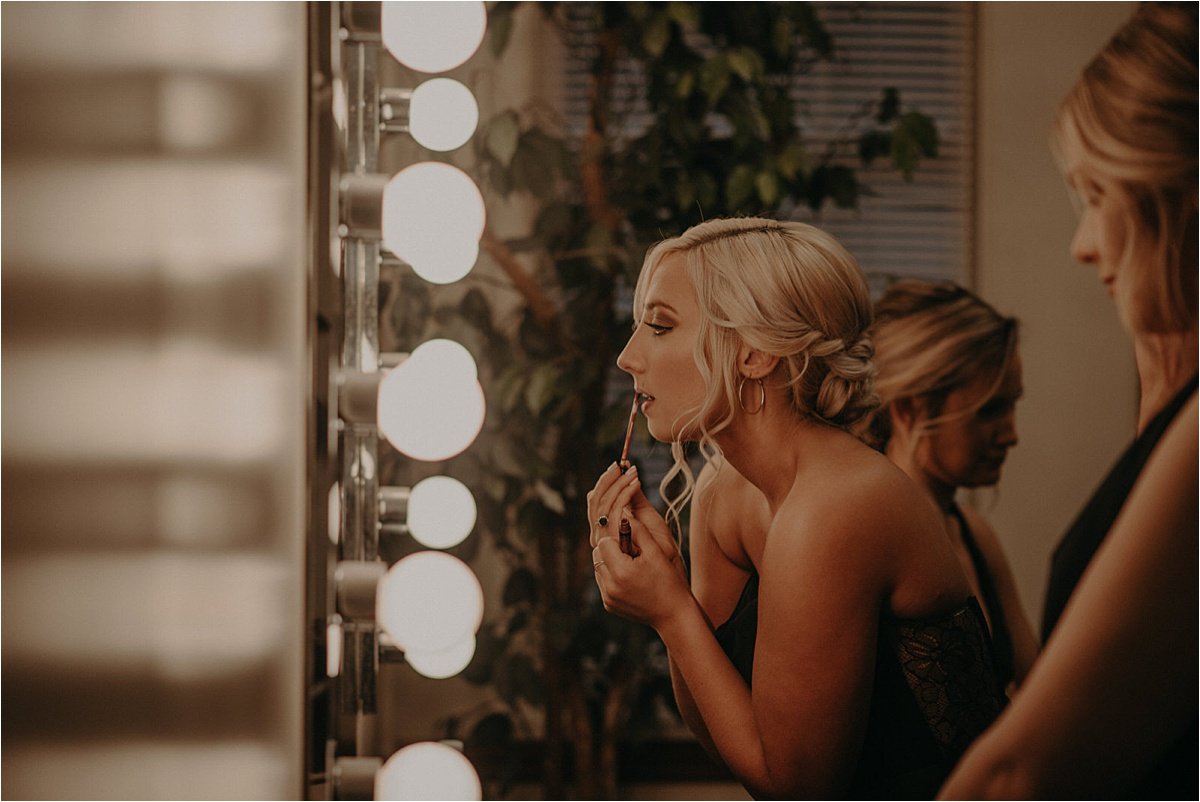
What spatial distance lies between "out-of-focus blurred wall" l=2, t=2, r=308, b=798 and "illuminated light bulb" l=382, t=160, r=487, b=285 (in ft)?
0.26

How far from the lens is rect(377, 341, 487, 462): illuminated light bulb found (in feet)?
2.58

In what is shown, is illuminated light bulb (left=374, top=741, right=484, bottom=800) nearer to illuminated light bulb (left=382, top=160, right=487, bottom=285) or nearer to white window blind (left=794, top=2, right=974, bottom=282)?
illuminated light bulb (left=382, top=160, right=487, bottom=285)

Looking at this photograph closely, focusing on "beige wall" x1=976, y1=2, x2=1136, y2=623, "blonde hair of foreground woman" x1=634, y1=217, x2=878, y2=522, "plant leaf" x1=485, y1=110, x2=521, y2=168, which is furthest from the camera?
"beige wall" x1=976, y1=2, x2=1136, y2=623

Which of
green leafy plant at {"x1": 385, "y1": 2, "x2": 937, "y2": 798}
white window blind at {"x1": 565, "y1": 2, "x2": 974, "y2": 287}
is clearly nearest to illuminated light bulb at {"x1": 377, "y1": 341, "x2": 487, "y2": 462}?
green leafy plant at {"x1": 385, "y1": 2, "x2": 937, "y2": 798}

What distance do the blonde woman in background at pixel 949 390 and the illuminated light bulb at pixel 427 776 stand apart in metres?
0.41

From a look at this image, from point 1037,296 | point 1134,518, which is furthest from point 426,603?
point 1037,296

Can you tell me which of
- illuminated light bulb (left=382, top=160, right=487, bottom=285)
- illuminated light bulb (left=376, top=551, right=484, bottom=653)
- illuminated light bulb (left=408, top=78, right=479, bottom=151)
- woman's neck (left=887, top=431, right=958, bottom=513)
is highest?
illuminated light bulb (left=408, top=78, right=479, bottom=151)

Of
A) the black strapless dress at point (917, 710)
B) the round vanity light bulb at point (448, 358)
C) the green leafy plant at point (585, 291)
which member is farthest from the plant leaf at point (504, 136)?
the black strapless dress at point (917, 710)

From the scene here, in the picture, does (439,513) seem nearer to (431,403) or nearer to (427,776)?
(431,403)

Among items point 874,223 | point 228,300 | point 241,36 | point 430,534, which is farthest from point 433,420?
point 874,223

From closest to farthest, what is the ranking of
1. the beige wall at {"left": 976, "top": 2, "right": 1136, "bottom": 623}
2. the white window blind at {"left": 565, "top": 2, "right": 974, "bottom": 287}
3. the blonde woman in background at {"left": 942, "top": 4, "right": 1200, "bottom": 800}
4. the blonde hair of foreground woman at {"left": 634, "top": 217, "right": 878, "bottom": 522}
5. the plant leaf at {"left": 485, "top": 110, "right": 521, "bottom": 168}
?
the blonde woman in background at {"left": 942, "top": 4, "right": 1200, "bottom": 800}, the blonde hair of foreground woman at {"left": 634, "top": 217, "right": 878, "bottom": 522}, the plant leaf at {"left": 485, "top": 110, "right": 521, "bottom": 168}, the beige wall at {"left": 976, "top": 2, "right": 1136, "bottom": 623}, the white window blind at {"left": 565, "top": 2, "right": 974, "bottom": 287}

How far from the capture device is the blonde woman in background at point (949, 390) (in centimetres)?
70

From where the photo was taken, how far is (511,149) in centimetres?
106

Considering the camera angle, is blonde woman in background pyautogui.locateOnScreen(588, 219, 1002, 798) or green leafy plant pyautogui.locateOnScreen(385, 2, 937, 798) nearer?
blonde woman in background pyautogui.locateOnScreen(588, 219, 1002, 798)
